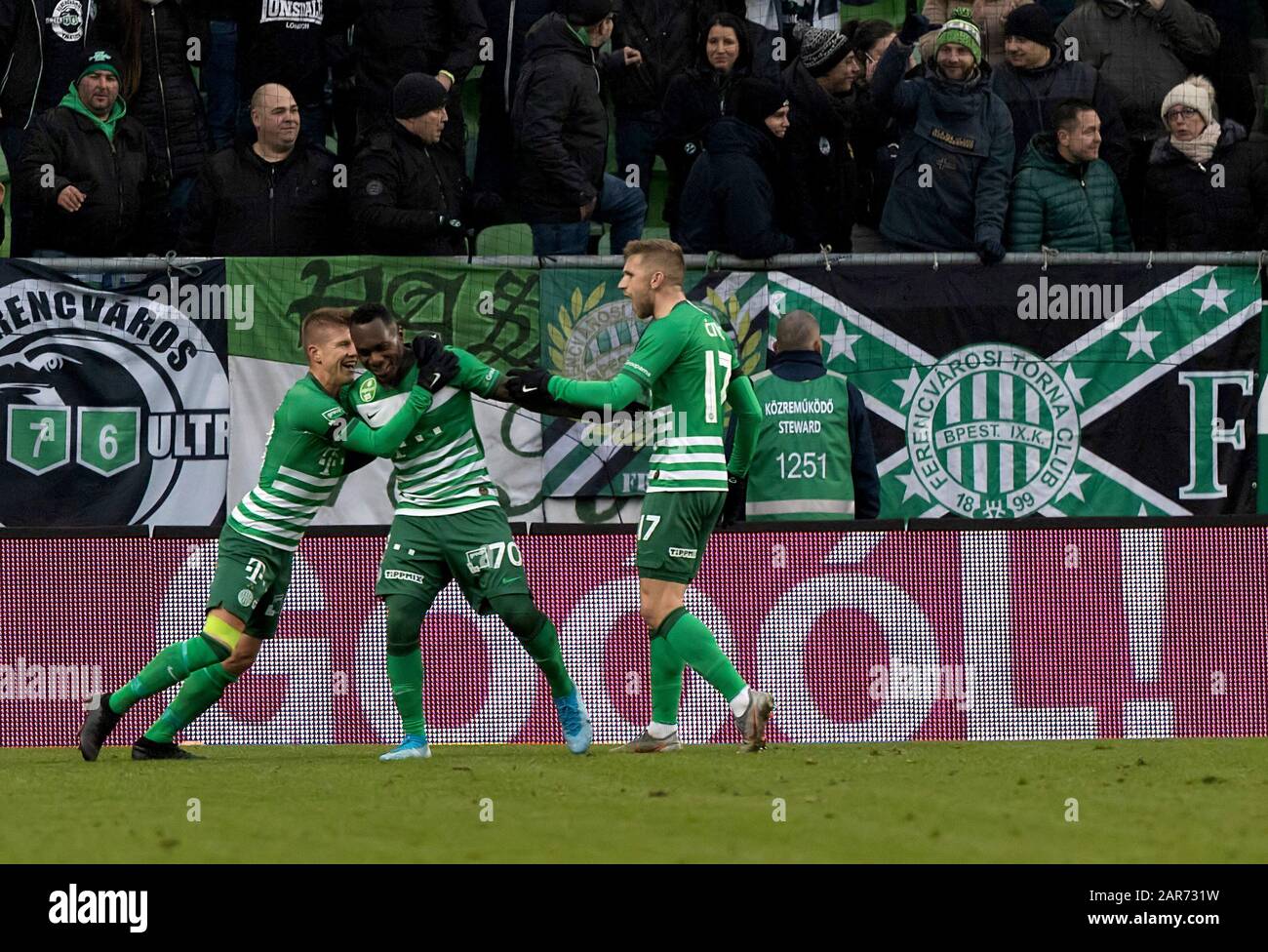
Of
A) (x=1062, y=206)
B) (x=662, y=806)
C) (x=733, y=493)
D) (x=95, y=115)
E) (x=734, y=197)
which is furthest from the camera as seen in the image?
(x=1062, y=206)

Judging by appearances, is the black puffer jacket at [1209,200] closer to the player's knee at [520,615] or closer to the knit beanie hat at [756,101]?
the knit beanie hat at [756,101]

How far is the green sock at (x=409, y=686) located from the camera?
9180 mm

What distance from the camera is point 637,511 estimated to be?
11.9 meters

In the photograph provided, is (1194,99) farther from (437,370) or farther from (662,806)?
(662,806)

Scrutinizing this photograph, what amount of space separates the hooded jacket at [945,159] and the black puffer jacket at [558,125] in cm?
187

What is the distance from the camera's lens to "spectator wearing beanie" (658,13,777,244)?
12906 millimetres

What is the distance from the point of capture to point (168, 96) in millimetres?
13047

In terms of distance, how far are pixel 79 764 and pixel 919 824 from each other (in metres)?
4.25

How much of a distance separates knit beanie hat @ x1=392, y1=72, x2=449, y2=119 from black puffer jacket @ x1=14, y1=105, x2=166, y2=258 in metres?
1.64

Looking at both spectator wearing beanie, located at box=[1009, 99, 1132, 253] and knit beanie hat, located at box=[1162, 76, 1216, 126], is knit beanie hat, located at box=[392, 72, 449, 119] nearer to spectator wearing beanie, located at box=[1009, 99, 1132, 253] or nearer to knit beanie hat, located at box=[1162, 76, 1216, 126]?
spectator wearing beanie, located at box=[1009, 99, 1132, 253]

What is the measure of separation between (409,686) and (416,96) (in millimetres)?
4495
